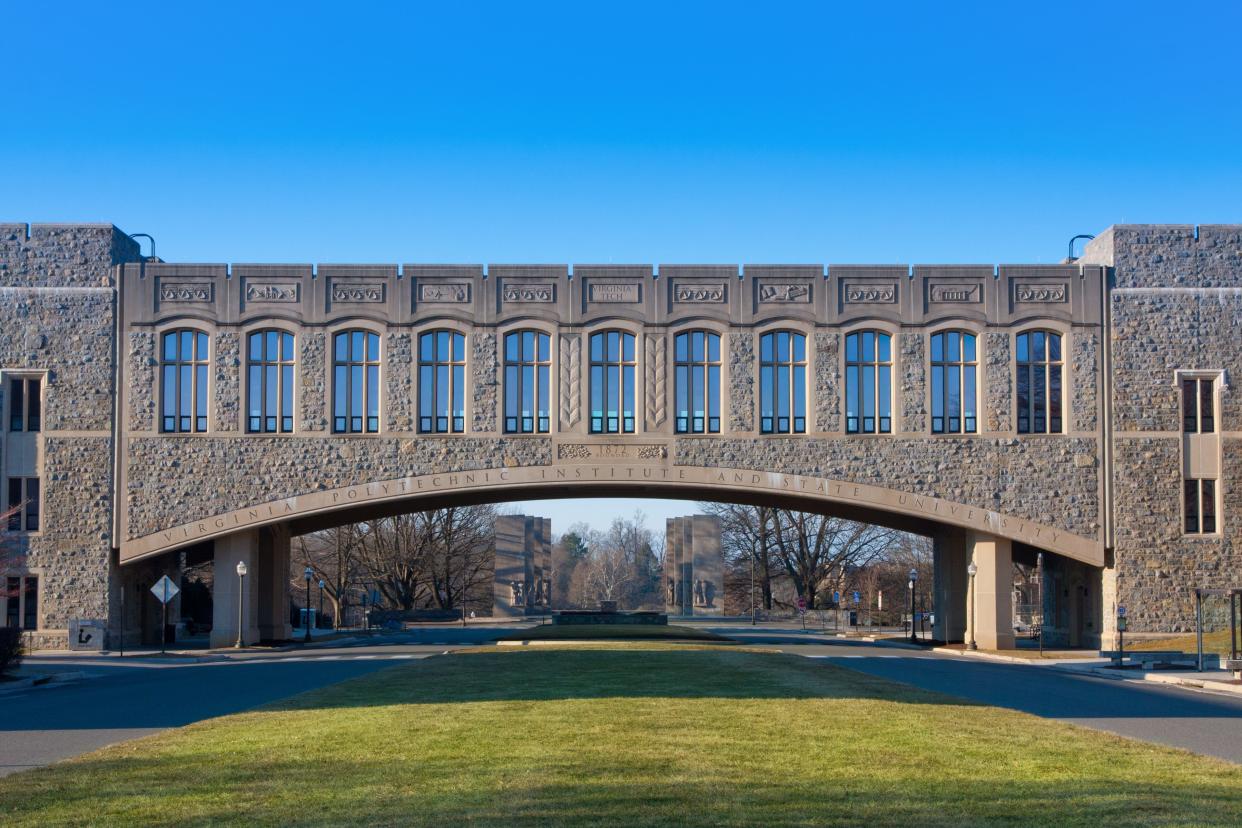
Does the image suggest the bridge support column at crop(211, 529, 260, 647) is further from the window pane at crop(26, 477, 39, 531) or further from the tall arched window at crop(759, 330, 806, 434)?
the tall arched window at crop(759, 330, 806, 434)

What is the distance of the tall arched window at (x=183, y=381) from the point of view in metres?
46.3

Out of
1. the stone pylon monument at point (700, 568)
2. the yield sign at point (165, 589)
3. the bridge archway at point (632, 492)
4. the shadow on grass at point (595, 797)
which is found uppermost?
the bridge archway at point (632, 492)

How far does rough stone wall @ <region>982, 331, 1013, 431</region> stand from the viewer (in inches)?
1806

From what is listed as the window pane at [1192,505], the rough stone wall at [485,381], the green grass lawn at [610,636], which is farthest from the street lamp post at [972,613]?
the rough stone wall at [485,381]

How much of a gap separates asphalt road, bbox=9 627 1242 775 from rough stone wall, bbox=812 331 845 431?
8.27 metres

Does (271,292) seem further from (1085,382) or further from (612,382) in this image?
(1085,382)

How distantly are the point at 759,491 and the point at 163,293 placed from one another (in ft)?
68.8

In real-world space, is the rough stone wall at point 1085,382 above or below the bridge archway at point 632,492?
above

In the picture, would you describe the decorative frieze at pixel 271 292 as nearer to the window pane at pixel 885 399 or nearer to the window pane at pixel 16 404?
the window pane at pixel 16 404

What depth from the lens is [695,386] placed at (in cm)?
4653

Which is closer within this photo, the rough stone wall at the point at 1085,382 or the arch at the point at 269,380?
the rough stone wall at the point at 1085,382

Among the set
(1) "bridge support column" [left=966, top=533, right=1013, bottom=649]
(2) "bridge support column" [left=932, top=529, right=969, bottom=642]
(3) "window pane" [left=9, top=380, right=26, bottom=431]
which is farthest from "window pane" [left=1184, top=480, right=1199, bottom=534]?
(3) "window pane" [left=9, top=380, right=26, bottom=431]

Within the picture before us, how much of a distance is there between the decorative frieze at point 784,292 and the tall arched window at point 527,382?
7492 mm

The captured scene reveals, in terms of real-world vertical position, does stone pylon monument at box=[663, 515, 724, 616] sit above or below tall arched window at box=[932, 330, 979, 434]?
below
